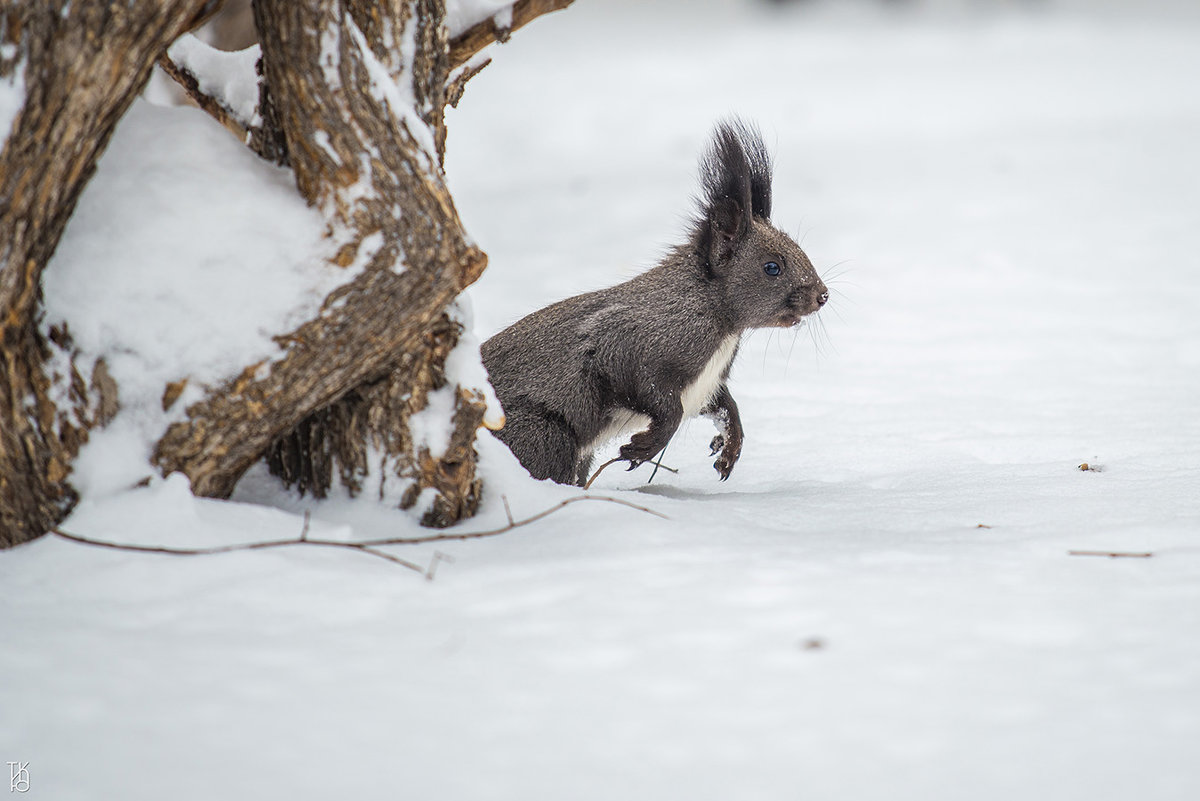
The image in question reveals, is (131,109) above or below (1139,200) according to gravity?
below

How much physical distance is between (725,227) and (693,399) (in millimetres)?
617

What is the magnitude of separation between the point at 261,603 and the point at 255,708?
0.36 m

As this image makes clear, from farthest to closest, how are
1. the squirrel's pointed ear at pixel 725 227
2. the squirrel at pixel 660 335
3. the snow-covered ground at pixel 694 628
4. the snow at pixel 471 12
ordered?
the squirrel's pointed ear at pixel 725 227
the squirrel at pixel 660 335
the snow at pixel 471 12
the snow-covered ground at pixel 694 628

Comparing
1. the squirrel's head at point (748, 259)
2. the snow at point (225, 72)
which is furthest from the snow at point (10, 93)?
the squirrel's head at point (748, 259)

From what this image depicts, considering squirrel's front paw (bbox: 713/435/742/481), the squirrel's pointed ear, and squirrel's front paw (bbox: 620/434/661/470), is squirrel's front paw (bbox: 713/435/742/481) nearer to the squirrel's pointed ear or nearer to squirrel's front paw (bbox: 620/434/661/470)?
squirrel's front paw (bbox: 620/434/661/470)

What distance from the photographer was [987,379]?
529 cm

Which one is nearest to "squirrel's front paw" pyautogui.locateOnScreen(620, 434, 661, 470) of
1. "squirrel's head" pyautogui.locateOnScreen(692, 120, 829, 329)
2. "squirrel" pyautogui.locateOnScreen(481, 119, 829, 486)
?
"squirrel" pyautogui.locateOnScreen(481, 119, 829, 486)

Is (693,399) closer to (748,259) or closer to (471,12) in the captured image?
(748,259)

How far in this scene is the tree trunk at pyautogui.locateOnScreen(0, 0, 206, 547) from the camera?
82.6 inches

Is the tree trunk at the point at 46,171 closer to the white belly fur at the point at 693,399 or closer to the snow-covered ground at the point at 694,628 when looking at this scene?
the snow-covered ground at the point at 694,628

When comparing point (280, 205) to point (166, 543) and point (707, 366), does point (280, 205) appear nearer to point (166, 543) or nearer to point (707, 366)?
point (166, 543)

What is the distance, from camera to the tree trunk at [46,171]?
2.10 meters

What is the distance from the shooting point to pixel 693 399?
13.1 ft

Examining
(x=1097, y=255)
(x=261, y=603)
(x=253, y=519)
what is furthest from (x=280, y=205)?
(x=1097, y=255)
